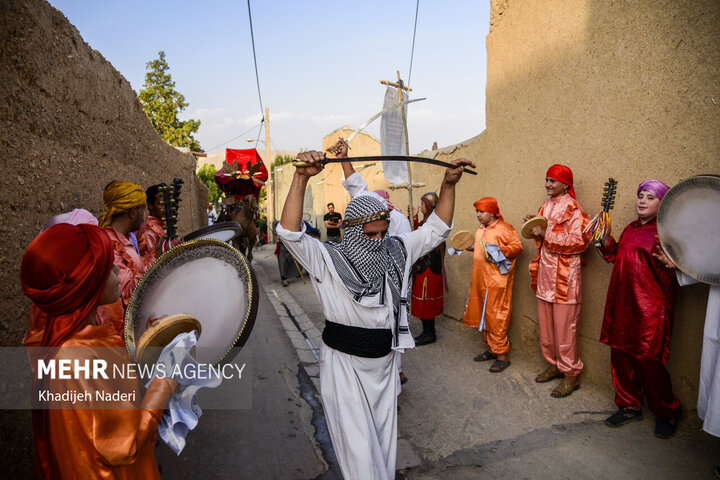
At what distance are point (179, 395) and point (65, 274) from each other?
0.57 m

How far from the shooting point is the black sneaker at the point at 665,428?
10.1 feet

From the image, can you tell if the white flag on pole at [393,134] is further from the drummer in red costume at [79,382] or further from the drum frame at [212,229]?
the drummer in red costume at [79,382]

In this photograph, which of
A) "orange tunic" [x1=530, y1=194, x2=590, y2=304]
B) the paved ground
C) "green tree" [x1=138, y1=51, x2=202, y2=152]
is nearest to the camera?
the paved ground

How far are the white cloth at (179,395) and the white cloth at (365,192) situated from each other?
6.06 feet

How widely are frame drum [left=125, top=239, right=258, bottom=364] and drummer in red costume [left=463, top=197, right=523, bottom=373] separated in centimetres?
316

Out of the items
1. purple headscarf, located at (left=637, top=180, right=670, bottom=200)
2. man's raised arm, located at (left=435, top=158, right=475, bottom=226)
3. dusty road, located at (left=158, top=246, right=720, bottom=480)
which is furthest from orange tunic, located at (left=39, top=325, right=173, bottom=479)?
purple headscarf, located at (left=637, top=180, right=670, bottom=200)

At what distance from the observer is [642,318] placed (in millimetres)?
3094

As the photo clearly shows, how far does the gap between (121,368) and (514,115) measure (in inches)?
184

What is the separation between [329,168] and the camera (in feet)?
57.4

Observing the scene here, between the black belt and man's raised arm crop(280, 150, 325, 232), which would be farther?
the black belt

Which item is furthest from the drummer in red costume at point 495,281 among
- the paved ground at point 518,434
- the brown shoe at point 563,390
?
the brown shoe at point 563,390

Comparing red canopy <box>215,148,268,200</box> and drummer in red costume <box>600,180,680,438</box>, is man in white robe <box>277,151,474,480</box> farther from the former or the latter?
red canopy <box>215,148,268,200</box>

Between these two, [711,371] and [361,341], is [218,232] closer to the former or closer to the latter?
[361,341]

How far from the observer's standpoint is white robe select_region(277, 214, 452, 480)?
2219mm
